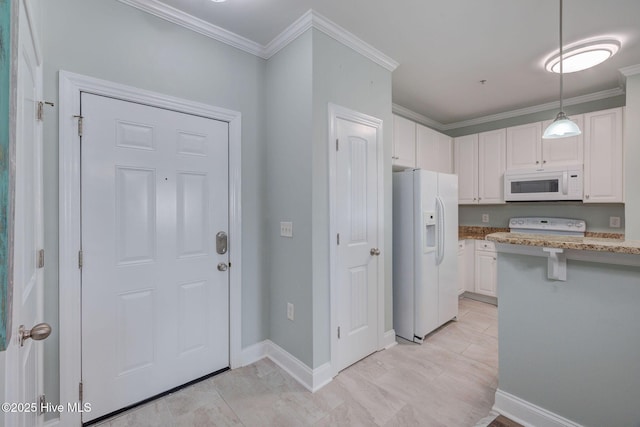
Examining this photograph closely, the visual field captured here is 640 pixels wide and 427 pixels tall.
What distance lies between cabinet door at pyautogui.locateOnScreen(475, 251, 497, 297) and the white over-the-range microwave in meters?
0.82

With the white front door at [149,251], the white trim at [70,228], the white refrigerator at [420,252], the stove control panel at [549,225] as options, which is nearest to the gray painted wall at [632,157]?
the stove control panel at [549,225]

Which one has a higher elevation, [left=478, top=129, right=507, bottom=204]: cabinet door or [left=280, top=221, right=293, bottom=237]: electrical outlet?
[left=478, top=129, right=507, bottom=204]: cabinet door

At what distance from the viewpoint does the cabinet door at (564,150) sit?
3193mm

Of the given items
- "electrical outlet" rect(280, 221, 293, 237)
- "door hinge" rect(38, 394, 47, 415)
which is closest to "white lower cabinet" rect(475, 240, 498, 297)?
"electrical outlet" rect(280, 221, 293, 237)

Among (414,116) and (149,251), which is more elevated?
(414,116)

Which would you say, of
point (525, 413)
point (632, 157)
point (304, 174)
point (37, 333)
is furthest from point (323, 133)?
point (632, 157)

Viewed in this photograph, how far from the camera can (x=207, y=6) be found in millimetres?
1863

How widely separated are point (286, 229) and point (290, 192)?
302 mm

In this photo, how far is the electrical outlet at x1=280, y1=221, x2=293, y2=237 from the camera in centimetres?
218

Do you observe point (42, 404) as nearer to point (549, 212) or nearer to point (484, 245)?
point (484, 245)

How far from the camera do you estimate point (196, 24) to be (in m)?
1.99

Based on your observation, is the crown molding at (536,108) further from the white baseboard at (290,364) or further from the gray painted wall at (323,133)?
the white baseboard at (290,364)

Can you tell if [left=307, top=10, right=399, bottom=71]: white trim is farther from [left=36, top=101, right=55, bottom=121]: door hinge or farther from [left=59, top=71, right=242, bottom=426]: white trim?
[left=36, top=101, right=55, bottom=121]: door hinge

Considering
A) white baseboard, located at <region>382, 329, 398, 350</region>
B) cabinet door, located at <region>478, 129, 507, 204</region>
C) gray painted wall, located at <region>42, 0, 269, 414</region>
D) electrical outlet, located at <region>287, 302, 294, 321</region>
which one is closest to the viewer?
gray painted wall, located at <region>42, 0, 269, 414</region>
